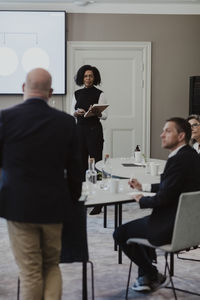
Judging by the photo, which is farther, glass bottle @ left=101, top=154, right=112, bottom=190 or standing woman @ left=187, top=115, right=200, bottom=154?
standing woman @ left=187, top=115, right=200, bottom=154

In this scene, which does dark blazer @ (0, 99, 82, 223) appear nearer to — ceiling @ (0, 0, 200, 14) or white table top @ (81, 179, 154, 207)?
white table top @ (81, 179, 154, 207)

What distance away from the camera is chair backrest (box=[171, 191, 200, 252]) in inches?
107

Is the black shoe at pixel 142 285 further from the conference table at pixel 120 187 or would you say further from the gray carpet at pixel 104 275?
the conference table at pixel 120 187

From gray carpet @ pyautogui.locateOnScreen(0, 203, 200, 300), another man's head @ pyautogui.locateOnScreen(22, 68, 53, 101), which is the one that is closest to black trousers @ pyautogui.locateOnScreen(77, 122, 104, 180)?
gray carpet @ pyautogui.locateOnScreen(0, 203, 200, 300)

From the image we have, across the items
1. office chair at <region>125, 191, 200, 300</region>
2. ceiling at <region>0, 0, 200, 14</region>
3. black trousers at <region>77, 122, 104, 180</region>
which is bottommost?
office chair at <region>125, 191, 200, 300</region>

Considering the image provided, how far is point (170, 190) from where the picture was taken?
2.79 metres

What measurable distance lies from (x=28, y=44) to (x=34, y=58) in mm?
209

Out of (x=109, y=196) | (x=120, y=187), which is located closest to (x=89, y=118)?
(x=120, y=187)

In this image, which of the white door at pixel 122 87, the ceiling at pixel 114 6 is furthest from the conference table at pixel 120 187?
the ceiling at pixel 114 6

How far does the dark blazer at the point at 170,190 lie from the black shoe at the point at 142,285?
53 cm

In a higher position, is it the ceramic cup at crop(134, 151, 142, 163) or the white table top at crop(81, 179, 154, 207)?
the ceramic cup at crop(134, 151, 142, 163)

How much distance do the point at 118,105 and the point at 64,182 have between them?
198 inches

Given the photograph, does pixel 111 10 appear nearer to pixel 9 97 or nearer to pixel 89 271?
pixel 9 97

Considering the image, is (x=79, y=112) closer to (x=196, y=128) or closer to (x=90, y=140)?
(x=90, y=140)
